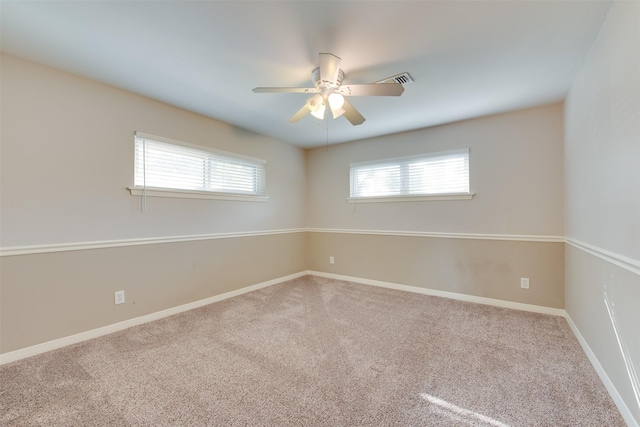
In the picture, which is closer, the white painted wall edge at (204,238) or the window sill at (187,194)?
the white painted wall edge at (204,238)

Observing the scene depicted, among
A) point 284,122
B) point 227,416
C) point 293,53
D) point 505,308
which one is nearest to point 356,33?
point 293,53

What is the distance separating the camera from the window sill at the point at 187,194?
2.66m

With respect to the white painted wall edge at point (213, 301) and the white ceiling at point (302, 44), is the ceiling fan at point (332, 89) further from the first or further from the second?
the white painted wall edge at point (213, 301)

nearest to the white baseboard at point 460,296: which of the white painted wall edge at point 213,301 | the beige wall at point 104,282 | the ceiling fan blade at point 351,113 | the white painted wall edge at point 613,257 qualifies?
the white painted wall edge at point 213,301

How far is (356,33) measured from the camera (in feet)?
5.68

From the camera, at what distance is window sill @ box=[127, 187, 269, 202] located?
2.66 m

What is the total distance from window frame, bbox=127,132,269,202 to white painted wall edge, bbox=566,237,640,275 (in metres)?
3.48

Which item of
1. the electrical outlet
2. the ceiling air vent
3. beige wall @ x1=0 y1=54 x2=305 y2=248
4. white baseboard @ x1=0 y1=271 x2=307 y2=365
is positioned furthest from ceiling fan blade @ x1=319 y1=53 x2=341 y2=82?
white baseboard @ x1=0 y1=271 x2=307 y2=365

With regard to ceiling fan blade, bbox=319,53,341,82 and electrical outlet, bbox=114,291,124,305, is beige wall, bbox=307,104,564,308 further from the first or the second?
electrical outlet, bbox=114,291,124,305

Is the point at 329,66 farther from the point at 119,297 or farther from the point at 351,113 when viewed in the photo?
the point at 119,297

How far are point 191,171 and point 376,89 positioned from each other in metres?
2.31

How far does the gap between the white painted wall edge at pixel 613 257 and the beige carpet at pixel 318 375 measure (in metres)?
0.80

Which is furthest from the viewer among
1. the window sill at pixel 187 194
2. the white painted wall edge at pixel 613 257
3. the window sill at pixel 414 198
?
the window sill at pixel 414 198

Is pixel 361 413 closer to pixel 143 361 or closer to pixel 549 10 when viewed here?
pixel 143 361
